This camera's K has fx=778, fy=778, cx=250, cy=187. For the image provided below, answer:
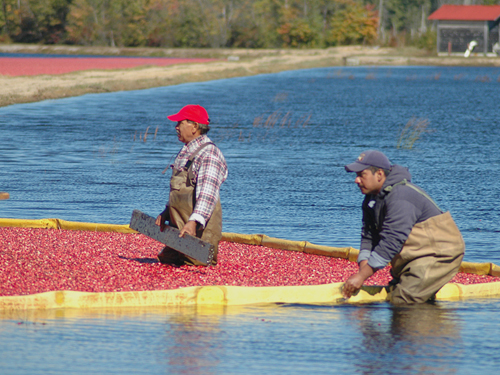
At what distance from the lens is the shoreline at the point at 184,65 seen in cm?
4272

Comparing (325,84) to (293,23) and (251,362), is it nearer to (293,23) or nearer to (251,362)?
(251,362)


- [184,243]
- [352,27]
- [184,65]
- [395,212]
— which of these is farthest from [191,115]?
[352,27]

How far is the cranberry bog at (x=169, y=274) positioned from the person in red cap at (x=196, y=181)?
531 millimetres

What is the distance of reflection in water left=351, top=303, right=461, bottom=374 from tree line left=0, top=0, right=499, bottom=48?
112180mm

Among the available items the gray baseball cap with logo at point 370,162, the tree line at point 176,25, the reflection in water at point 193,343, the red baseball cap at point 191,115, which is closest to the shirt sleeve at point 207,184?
the red baseball cap at point 191,115

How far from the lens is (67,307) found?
661cm

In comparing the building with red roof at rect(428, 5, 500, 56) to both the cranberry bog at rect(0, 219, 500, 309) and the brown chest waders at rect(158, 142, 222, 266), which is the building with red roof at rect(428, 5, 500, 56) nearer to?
the cranberry bog at rect(0, 219, 500, 309)

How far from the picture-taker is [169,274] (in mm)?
7582

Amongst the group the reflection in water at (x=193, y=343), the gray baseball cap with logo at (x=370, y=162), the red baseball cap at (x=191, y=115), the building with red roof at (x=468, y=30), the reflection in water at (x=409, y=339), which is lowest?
the reflection in water at (x=409, y=339)

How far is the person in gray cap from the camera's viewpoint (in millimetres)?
6293

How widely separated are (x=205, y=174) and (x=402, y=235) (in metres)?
1.94

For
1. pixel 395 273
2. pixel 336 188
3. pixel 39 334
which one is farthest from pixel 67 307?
pixel 336 188

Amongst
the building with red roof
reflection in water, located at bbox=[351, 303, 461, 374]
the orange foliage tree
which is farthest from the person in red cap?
the orange foliage tree

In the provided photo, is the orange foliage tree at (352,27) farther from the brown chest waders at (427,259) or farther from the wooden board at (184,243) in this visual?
the brown chest waders at (427,259)
